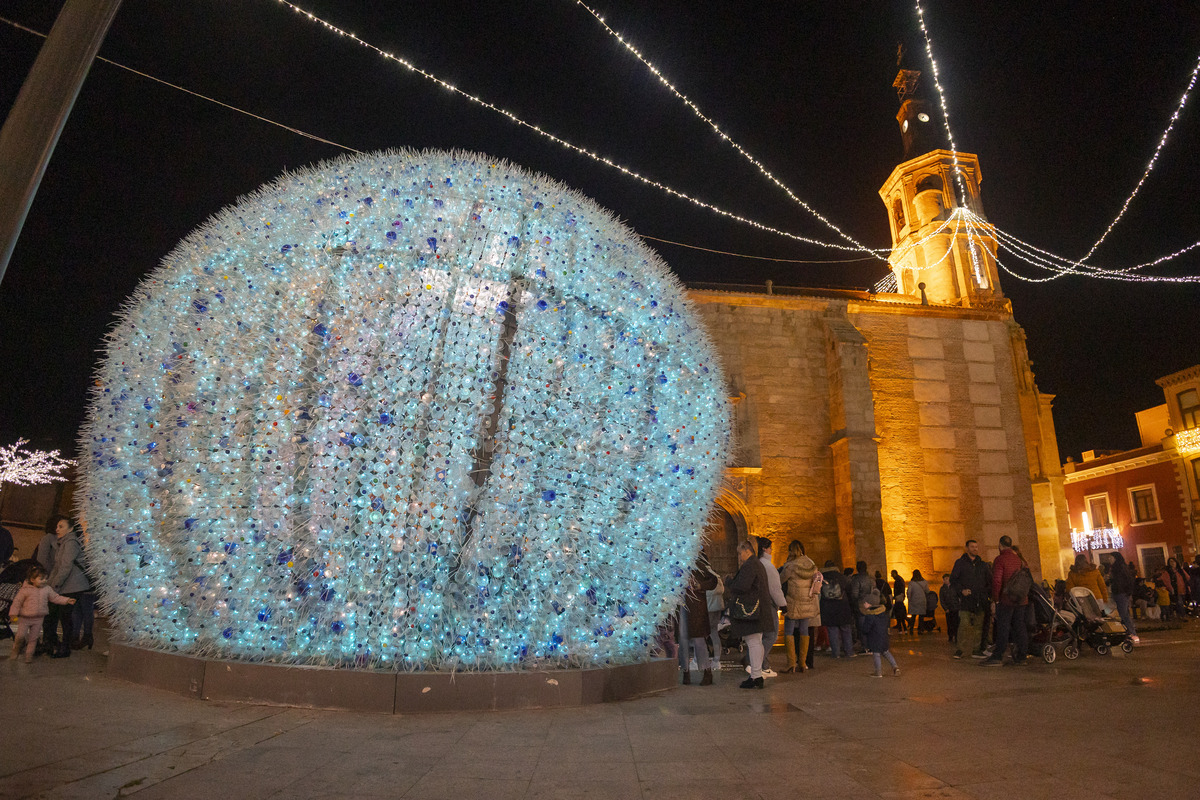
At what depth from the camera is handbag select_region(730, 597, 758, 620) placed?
6188mm

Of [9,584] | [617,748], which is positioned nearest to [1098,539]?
[617,748]

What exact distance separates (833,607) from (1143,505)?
1143 inches

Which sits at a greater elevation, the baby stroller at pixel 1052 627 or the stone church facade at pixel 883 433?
the stone church facade at pixel 883 433

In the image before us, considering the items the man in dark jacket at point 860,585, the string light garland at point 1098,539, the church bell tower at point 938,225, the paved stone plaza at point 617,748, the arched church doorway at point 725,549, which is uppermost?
the church bell tower at point 938,225

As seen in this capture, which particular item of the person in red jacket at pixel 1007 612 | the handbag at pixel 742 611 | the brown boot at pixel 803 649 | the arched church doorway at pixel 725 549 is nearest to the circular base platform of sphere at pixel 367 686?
the handbag at pixel 742 611

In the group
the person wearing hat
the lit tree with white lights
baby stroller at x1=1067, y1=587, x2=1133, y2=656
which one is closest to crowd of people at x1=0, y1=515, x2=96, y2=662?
the person wearing hat

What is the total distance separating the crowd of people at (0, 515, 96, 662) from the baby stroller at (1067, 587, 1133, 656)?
11.7m

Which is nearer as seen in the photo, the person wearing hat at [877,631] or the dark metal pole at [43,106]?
the dark metal pole at [43,106]

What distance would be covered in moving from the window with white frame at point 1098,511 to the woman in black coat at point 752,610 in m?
33.2

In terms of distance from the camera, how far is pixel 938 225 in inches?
888

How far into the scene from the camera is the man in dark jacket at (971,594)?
8.46 m

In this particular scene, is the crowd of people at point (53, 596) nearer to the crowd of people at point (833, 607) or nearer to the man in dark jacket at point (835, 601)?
the crowd of people at point (833, 607)

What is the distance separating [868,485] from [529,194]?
13.2 meters

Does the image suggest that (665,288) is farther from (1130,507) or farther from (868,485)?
(1130,507)
